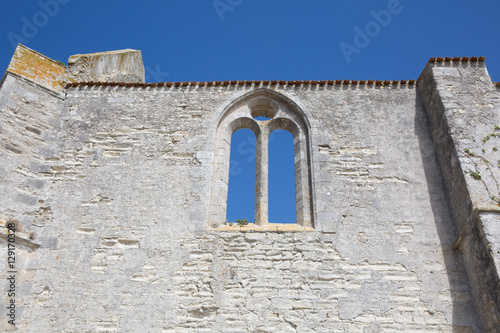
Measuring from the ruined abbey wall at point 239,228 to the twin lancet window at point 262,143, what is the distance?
0.11m

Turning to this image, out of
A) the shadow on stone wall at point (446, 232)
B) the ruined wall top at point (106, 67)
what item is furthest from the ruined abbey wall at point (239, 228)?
the ruined wall top at point (106, 67)

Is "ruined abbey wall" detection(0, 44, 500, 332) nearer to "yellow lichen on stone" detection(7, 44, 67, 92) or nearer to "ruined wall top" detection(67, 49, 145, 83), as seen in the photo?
"yellow lichen on stone" detection(7, 44, 67, 92)

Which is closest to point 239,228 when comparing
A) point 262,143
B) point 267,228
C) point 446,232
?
point 267,228

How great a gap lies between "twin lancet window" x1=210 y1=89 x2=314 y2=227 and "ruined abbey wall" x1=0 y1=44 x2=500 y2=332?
4.2 inches

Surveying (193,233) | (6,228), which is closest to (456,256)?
(193,233)

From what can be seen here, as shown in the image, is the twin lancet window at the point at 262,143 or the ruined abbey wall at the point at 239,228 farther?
the twin lancet window at the point at 262,143

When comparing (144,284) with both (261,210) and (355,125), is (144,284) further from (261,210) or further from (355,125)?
(355,125)

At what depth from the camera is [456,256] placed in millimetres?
5656

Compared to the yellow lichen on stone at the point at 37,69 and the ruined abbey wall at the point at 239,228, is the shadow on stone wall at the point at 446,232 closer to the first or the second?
the ruined abbey wall at the point at 239,228

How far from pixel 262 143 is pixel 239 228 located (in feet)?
5.44

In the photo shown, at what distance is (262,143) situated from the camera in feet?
22.8

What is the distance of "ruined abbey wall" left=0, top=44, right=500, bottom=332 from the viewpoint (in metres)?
5.25

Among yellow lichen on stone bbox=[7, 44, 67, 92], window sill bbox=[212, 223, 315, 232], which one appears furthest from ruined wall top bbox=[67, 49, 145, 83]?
window sill bbox=[212, 223, 315, 232]

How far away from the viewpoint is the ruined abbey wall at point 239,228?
525 cm
